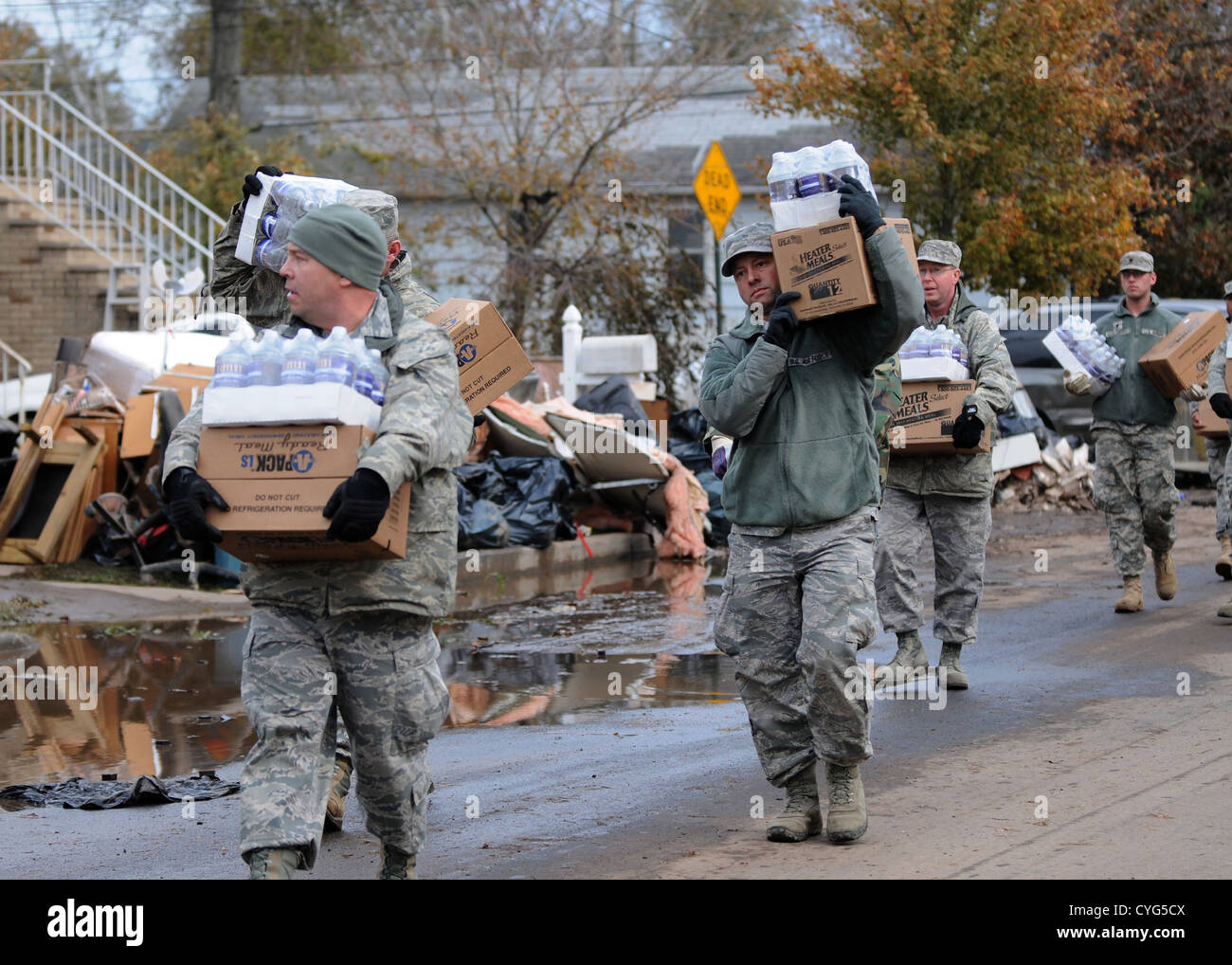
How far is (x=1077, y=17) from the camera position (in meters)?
17.7

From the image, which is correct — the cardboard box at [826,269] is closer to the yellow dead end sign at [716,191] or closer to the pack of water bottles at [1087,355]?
the pack of water bottles at [1087,355]

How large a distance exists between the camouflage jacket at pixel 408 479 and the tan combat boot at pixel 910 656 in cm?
401

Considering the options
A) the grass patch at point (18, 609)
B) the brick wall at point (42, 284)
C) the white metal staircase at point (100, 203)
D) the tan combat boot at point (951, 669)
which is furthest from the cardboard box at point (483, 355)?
the brick wall at point (42, 284)

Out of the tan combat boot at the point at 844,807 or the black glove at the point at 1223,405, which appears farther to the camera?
the black glove at the point at 1223,405

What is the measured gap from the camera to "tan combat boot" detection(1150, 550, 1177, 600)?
33.8 ft

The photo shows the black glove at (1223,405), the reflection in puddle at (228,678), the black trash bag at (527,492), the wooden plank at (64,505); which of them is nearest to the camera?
the reflection in puddle at (228,678)

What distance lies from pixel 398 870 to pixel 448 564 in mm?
854

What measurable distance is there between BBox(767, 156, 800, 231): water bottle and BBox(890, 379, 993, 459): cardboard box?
8.74 ft

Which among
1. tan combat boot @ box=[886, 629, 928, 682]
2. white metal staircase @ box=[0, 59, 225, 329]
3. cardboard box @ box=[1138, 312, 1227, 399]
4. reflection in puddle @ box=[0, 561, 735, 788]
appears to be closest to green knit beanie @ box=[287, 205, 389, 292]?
reflection in puddle @ box=[0, 561, 735, 788]

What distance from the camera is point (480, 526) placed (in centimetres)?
1241

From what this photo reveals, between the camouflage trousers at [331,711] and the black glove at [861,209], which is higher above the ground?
the black glove at [861,209]

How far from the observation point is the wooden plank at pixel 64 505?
1119 cm

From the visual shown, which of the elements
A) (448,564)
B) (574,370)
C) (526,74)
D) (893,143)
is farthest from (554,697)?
Result: (526,74)

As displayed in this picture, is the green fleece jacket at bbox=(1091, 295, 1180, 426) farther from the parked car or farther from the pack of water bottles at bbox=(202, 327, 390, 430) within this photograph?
the parked car
